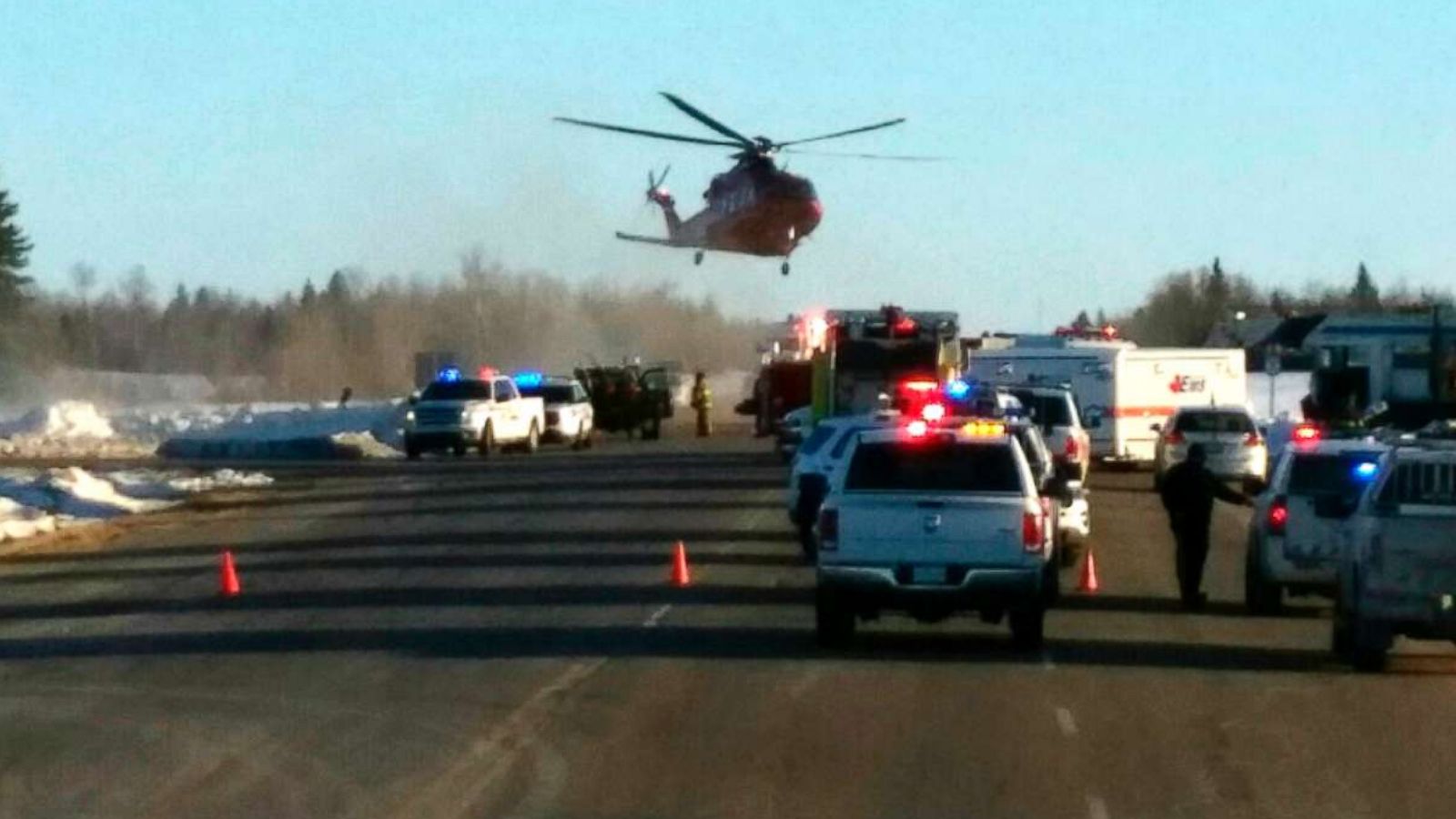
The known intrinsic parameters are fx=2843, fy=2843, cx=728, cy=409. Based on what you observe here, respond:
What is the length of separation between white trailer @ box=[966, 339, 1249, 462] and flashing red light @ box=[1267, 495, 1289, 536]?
29.3m

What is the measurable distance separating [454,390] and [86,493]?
17.4 m

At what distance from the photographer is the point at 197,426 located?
274 ft

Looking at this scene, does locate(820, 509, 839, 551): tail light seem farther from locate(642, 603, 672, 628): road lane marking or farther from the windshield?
the windshield

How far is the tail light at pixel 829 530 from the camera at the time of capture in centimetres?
2127

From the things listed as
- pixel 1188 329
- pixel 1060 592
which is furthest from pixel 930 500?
pixel 1188 329

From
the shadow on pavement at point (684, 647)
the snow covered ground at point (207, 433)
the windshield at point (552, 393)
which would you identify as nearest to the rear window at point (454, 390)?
the snow covered ground at point (207, 433)

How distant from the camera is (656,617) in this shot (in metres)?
24.5

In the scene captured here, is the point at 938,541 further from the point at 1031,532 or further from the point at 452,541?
the point at 452,541

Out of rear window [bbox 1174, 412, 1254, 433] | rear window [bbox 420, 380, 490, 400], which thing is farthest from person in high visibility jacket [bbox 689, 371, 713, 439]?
rear window [bbox 1174, 412, 1254, 433]

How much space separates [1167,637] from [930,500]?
9.29 ft

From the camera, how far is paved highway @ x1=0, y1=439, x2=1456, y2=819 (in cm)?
1420

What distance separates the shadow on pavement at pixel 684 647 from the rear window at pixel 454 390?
38215 millimetres

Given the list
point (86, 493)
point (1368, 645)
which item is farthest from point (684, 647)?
point (86, 493)

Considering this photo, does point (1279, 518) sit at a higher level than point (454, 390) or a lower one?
lower
